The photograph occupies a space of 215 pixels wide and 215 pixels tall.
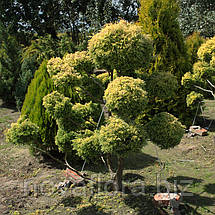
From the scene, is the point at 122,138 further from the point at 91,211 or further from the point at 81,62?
the point at 81,62

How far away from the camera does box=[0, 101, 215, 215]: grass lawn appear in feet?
11.3

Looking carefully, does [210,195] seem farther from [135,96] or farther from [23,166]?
[23,166]

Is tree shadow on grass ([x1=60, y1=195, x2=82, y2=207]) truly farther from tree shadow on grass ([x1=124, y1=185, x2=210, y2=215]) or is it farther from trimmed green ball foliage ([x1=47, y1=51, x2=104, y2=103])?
trimmed green ball foliage ([x1=47, y1=51, x2=104, y2=103])

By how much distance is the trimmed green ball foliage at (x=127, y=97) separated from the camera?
287 centimetres

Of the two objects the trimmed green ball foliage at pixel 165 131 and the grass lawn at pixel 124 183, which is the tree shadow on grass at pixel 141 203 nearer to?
the grass lawn at pixel 124 183

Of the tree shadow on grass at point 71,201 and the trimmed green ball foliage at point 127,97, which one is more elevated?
the trimmed green ball foliage at point 127,97

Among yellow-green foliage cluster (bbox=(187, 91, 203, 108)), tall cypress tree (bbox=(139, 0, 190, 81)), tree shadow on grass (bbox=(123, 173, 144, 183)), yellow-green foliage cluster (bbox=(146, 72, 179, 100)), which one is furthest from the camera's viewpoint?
tall cypress tree (bbox=(139, 0, 190, 81))

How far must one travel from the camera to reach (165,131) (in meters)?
3.21

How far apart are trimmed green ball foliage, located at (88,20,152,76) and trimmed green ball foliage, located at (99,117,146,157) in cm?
83

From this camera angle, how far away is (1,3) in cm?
2538

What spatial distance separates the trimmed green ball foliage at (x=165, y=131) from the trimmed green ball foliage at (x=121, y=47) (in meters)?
0.85

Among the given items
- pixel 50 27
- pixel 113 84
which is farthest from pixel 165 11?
pixel 50 27

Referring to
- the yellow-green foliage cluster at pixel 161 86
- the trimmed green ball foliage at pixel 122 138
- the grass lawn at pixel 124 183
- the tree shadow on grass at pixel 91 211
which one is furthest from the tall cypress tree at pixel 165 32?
the tree shadow on grass at pixel 91 211

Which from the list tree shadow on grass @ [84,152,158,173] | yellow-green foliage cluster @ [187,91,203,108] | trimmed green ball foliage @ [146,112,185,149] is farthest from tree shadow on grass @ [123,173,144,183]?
yellow-green foliage cluster @ [187,91,203,108]
